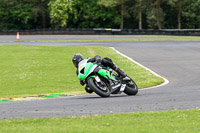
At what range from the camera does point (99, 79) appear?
10430mm

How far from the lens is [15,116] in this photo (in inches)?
312

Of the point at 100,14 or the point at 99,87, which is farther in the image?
the point at 100,14

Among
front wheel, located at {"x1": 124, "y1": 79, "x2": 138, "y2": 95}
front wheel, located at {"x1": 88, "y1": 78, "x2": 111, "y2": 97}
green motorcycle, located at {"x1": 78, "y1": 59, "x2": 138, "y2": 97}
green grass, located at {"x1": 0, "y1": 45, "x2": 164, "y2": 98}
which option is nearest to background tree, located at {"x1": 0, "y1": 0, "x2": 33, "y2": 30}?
green grass, located at {"x1": 0, "y1": 45, "x2": 164, "y2": 98}

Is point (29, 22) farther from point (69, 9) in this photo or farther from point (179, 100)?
point (179, 100)

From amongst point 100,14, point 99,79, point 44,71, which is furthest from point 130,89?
point 100,14

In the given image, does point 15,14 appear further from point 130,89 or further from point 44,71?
point 130,89

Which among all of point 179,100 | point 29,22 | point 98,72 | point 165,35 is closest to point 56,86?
point 98,72

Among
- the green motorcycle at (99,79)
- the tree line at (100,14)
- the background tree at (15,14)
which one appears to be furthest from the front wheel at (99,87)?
the background tree at (15,14)

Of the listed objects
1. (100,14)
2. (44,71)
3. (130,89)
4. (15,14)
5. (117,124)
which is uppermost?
(15,14)

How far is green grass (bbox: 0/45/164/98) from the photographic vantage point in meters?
15.4

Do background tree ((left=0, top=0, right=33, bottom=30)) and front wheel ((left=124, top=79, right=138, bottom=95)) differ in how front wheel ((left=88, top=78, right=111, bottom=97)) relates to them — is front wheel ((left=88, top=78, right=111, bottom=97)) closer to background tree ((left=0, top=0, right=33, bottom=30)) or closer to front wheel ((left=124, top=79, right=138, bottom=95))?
front wheel ((left=124, top=79, right=138, bottom=95))

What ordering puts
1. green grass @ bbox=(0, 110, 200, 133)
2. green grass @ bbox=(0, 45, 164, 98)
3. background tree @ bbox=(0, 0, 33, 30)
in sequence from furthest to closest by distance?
1. background tree @ bbox=(0, 0, 33, 30)
2. green grass @ bbox=(0, 45, 164, 98)
3. green grass @ bbox=(0, 110, 200, 133)

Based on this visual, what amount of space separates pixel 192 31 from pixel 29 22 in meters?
28.7

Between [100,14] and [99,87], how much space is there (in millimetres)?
46492
